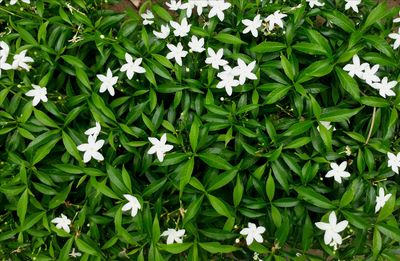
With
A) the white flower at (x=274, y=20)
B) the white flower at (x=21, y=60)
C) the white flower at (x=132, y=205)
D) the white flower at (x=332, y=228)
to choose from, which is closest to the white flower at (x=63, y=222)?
the white flower at (x=132, y=205)

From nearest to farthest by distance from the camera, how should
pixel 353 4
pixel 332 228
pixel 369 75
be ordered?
1. pixel 332 228
2. pixel 369 75
3. pixel 353 4

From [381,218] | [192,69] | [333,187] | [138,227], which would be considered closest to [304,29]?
[192,69]

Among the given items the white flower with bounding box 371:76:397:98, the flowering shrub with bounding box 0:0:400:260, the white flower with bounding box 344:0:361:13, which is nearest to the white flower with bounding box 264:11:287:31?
the flowering shrub with bounding box 0:0:400:260

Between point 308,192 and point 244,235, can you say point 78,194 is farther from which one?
point 308,192

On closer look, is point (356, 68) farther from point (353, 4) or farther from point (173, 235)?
point (173, 235)

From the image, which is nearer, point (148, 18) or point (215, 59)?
point (215, 59)

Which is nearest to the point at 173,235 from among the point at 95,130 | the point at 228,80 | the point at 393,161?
the point at 95,130
